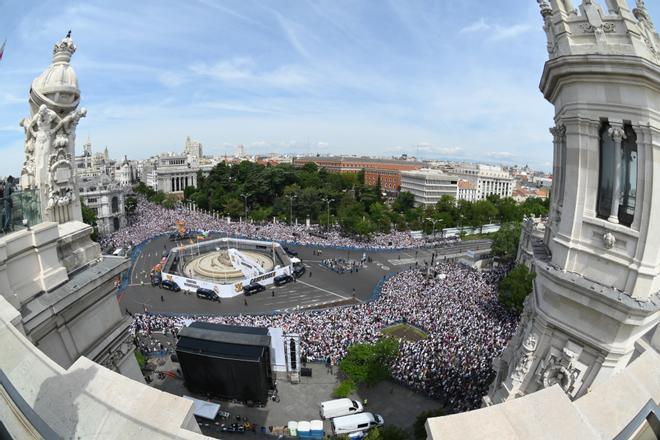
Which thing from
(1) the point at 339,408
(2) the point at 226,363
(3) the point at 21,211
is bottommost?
(1) the point at 339,408

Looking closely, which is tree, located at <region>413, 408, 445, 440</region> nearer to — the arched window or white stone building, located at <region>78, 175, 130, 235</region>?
the arched window

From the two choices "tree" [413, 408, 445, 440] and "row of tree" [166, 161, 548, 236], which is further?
"row of tree" [166, 161, 548, 236]

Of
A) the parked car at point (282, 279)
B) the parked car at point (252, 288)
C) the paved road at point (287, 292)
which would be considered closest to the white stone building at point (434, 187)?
the paved road at point (287, 292)

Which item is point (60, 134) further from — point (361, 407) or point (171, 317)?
point (171, 317)

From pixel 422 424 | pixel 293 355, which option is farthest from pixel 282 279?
pixel 422 424

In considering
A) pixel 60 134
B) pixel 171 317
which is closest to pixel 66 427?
pixel 60 134

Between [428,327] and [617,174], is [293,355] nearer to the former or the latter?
[428,327]

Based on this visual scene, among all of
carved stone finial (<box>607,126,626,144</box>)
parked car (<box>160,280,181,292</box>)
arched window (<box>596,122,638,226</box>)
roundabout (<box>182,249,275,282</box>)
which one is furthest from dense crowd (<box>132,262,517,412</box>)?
carved stone finial (<box>607,126,626,144</box>)
